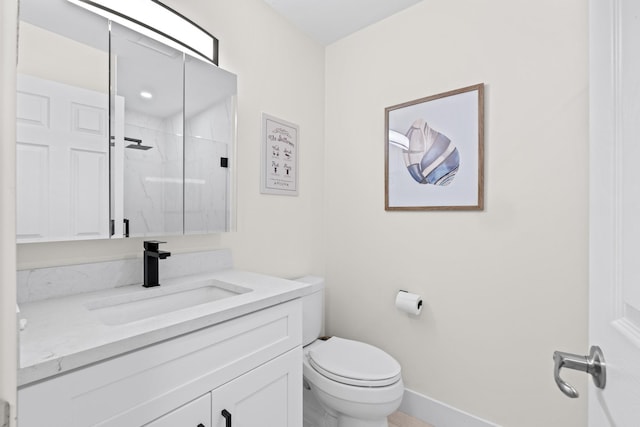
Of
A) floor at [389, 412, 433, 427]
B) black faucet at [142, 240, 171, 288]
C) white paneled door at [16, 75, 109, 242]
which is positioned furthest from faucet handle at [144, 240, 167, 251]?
floor at [389, 412, 433, 427]

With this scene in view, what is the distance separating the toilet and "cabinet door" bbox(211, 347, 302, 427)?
244 mm

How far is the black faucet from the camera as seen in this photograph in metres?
1.17

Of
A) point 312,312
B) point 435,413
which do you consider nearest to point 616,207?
point 312,312

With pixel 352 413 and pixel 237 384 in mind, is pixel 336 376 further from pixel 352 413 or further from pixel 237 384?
pixel 237 384

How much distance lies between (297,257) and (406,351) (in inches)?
35.0

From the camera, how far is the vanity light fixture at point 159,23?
1135 mm

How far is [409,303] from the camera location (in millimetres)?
1712

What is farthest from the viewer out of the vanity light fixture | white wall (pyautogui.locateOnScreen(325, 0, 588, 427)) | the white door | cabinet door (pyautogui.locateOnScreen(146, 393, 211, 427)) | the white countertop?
white wall (pyautogui.locateOnScreen(325, 0, 588, 427))

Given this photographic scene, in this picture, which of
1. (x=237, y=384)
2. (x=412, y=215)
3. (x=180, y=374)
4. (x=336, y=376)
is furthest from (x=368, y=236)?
(x=180, y=374)

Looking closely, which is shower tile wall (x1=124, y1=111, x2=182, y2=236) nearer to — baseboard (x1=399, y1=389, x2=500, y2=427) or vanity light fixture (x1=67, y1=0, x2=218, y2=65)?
vanity light fixture (x1=67, y1=0, x2=218, y2=65)

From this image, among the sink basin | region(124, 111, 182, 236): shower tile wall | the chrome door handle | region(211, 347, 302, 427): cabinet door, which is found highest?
region(124, 111, 182, 236): shower tile wall

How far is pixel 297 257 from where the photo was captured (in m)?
2.00

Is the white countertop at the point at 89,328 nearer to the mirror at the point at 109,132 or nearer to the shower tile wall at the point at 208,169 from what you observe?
the mirror at the point at 109,132

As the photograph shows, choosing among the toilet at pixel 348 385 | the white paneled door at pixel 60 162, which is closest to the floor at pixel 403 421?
the toilet at pixel 348 385
